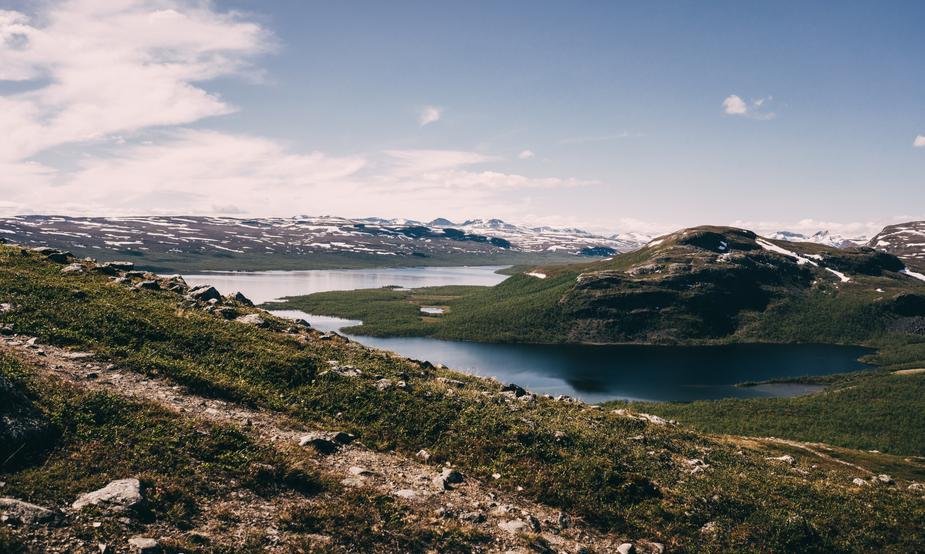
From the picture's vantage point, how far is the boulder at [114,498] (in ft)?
51.5

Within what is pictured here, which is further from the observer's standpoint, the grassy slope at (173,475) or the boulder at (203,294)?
the boulder at (203,294)

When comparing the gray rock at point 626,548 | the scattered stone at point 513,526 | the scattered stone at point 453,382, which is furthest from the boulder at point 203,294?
the gray rock at point 626,548

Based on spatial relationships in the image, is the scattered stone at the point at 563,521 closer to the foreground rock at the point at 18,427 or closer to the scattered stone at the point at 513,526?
the scattered stone at the point at 513,526

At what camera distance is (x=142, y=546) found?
47.3 ft

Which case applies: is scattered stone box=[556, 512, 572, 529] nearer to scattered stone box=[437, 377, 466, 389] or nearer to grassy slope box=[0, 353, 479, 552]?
grassy slope box=[0, 353, 479, 552]

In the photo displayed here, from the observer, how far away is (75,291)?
1412 inches

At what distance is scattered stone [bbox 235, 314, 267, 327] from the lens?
40.4 meters

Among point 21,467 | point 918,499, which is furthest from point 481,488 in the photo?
point 918,499

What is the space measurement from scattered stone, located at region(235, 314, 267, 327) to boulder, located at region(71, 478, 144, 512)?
24.1m

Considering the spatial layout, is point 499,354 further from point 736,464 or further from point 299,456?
point 299,456

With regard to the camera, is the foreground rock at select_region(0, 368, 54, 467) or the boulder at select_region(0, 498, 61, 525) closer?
the boulder at select_region(0, 498, 61, 525)

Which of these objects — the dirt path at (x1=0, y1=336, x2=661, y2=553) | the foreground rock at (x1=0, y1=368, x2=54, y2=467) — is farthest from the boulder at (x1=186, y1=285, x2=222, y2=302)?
the foreground rock at (x1=0, y1=368, x2=54, y2=467)

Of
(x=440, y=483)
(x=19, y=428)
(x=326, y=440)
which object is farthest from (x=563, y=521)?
(x=19, y=428)

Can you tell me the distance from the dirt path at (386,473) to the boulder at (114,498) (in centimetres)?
619
